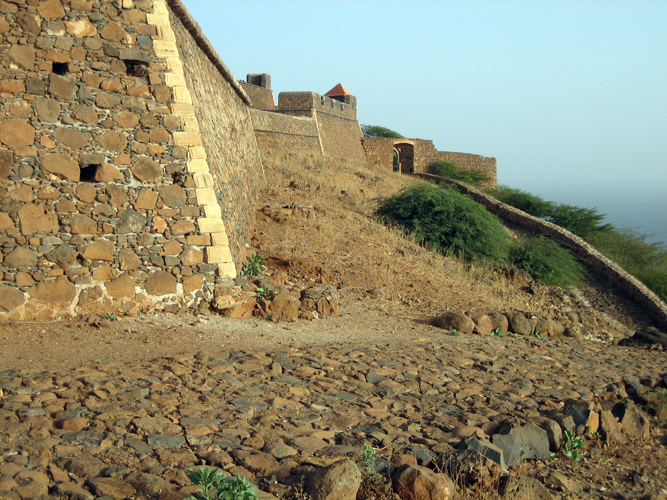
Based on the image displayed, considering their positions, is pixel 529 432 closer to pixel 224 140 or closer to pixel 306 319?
pixel 306 319

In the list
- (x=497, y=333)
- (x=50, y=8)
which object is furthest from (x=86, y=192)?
(x=497, y=333)

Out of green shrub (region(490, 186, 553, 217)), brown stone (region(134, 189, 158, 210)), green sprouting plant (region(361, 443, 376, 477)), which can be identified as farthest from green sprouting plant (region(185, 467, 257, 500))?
green shrub (region(490, 186, 553, 217))

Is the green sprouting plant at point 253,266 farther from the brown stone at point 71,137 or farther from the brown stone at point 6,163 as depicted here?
the brown stone at point 6,163

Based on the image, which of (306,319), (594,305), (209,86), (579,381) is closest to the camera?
(579,381)

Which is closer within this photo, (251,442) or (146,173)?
(251,442)

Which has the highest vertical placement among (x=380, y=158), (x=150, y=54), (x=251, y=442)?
(x=380, y=158)

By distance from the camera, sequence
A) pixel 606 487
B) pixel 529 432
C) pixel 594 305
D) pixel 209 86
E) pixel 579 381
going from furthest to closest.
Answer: pixel 594 305, pixel 209 86, pixel 579 381, pixel 529 432, pixel 606 487

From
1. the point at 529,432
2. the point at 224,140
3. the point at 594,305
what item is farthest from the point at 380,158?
the point at 529,432

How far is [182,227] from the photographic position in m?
7.08

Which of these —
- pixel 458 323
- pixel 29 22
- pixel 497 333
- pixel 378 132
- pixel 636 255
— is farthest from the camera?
pixel 378 132

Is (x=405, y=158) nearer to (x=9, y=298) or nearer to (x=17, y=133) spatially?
(x=17, y=133)

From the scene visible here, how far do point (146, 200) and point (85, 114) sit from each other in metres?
1.21

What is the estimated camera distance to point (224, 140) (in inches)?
399

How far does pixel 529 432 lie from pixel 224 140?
A: 7494 mm
